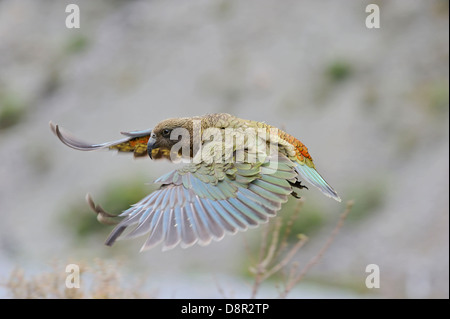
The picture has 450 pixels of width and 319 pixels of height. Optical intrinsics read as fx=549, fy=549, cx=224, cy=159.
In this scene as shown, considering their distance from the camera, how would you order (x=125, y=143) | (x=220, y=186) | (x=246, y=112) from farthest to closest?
(x=246, y=112), (x=125, y=143), (x=220, y=186)

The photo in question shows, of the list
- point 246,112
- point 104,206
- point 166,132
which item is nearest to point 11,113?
point 104,206

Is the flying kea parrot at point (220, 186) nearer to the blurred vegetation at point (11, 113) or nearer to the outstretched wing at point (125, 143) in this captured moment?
the outstretched wing at point (125, 143)

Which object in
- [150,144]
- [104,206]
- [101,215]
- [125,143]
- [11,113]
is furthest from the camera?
[11,113]

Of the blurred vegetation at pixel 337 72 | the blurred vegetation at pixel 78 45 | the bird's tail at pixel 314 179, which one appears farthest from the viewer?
the blurred vegetation at pixel 78 45

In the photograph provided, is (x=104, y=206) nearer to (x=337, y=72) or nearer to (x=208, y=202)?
(x=337, y=72)

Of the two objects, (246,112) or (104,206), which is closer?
(104,206)

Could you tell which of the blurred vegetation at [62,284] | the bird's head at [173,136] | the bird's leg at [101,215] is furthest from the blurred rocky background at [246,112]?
the bird's leg at [101,215]

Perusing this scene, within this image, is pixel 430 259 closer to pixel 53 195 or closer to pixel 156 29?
pixel 53 195
